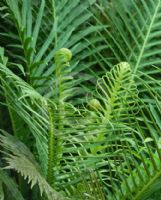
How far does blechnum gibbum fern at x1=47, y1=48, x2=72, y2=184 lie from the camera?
2.93 feet

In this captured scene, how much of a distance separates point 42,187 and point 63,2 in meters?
0.63

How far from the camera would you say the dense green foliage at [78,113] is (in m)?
0.91

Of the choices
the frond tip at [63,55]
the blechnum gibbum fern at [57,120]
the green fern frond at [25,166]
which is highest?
the frond tip at [63,55]

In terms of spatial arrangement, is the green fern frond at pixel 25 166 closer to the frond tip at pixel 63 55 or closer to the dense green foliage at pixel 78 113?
the dense green foliage at pixel 78 113

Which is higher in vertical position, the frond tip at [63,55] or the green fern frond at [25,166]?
the frond tip at [63,55]

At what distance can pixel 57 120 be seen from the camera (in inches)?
36.5

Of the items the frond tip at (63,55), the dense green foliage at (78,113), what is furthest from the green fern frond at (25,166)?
the frond tip at (63,55)

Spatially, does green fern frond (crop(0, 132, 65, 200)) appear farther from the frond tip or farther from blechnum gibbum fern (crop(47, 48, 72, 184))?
the frond tip

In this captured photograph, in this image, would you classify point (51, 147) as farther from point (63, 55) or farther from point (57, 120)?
point (63, 55)

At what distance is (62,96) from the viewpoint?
3.10 ft

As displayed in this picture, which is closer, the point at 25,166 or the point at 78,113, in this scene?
the point at 25,166

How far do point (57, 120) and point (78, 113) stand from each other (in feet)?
0.20

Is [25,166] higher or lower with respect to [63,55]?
lower

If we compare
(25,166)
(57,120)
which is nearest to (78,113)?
(57,120)
